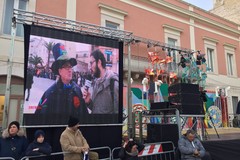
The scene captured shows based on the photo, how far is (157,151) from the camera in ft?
16.3

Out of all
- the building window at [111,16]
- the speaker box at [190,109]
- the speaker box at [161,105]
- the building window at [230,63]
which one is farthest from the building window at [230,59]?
the speaker box at [161,105]

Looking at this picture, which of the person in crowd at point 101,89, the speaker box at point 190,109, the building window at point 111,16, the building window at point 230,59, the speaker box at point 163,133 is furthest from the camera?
the building window at point 230,59

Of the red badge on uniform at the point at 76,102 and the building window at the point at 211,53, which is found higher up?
the building window at the point at 211,53

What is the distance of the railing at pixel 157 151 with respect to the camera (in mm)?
4801

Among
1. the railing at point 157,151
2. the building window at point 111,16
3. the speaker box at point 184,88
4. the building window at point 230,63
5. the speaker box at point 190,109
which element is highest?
the building window at point 111,16

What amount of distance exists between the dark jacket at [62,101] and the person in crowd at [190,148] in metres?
2.37

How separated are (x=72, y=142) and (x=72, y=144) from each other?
34mm

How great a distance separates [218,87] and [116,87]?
10.8 meters

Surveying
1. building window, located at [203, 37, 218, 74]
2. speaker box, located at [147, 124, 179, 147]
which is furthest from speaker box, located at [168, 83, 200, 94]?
building window, located at [203, 37, 218, 74]

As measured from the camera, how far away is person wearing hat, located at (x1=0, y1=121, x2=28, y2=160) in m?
3.65

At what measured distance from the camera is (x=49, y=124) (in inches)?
182

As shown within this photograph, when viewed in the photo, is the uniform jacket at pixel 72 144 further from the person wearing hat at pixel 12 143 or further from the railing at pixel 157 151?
the railing at pixel 157 151

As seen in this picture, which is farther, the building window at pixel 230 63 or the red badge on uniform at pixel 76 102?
the building window at pixel 230 63

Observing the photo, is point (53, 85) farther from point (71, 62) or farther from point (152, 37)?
point (152, 37)
